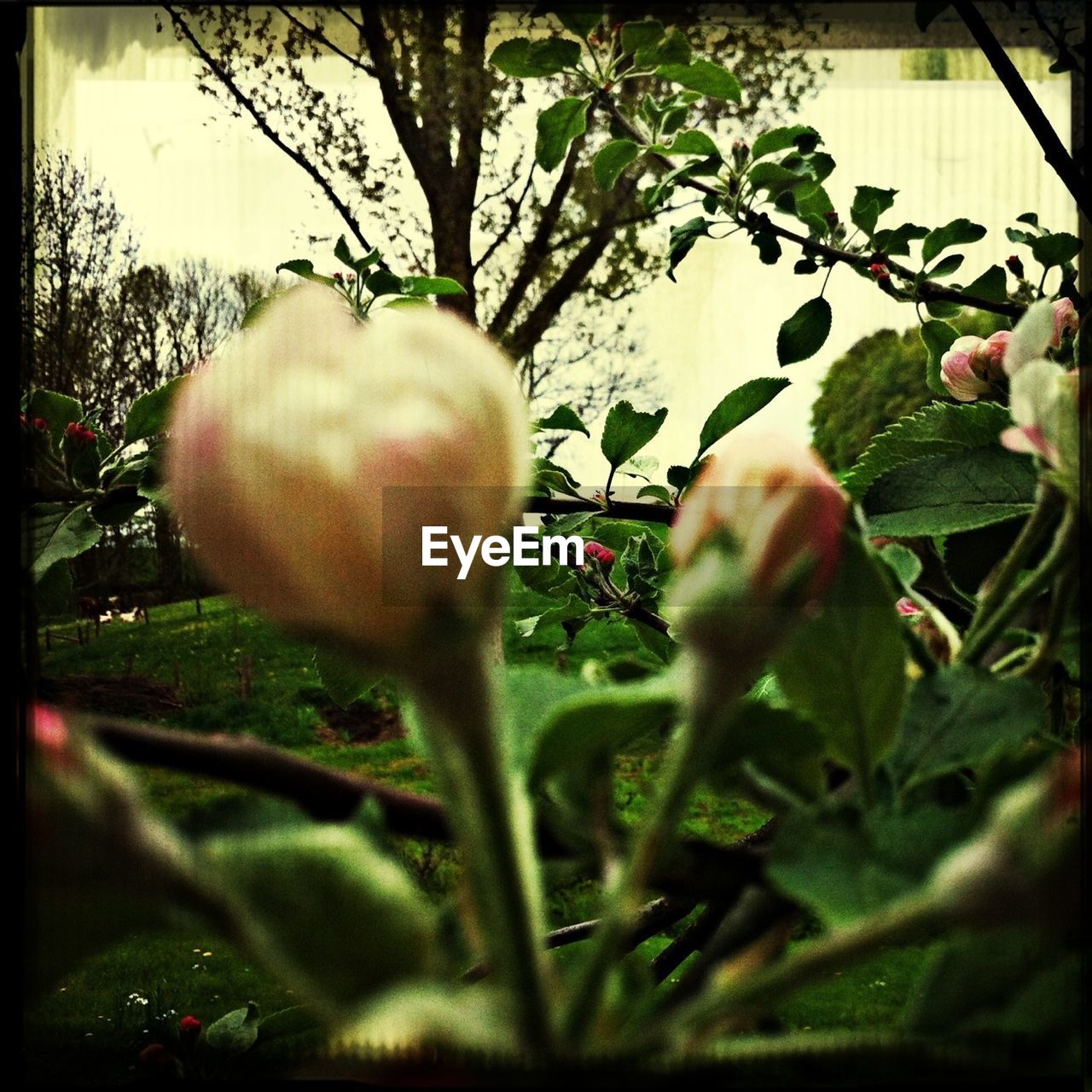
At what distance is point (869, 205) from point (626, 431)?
0.23m

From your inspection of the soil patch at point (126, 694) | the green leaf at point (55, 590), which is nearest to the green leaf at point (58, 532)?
the green leaf at point (55, 590)

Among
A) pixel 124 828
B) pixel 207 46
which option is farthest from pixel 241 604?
pixel 207 46

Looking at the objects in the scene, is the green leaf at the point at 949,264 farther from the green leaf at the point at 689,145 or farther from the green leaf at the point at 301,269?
the green leaf at the point at 301,269

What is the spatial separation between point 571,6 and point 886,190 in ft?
0.70

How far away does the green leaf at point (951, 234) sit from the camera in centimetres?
62

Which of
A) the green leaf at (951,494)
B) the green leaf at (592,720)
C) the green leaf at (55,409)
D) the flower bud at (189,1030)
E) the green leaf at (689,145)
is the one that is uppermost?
the green leaf at (689,145)

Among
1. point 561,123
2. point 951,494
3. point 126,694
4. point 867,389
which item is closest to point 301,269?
point 561,123

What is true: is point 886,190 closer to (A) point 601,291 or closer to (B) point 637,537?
(B) point 637,537

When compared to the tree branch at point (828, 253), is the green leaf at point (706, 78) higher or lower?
higher

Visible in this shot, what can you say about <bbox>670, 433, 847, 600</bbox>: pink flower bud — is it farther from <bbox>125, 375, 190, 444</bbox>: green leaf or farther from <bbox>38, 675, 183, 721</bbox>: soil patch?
<bbox>38, 675, 183, 721</bbox>: soil patch

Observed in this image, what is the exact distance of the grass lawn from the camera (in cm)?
168

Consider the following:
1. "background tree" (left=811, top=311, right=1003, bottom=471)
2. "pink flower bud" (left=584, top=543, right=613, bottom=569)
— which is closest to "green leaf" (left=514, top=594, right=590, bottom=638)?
"pink flower bud" (left=584, top=543, right=613, bottom=569)

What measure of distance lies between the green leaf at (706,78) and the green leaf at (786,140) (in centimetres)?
3

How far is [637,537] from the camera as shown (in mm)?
581
